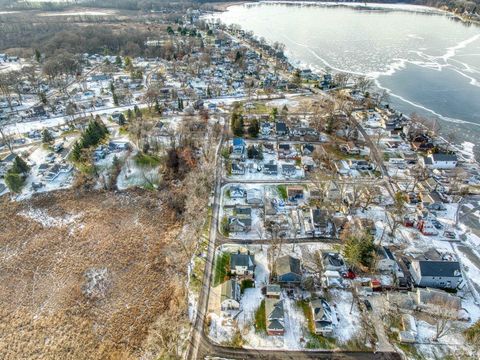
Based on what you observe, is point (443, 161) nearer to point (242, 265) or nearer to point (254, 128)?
point (254, 128)

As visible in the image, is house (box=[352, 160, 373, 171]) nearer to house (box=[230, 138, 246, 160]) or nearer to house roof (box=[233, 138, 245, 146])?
house (box=[230, 138, 246, 160])

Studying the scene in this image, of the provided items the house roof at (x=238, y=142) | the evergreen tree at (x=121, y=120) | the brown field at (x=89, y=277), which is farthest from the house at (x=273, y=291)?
the evergreen tree at (x=121, y=120)

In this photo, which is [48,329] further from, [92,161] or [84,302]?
[92,161]

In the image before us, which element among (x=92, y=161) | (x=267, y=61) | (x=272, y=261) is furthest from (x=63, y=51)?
(x=272, y=261)

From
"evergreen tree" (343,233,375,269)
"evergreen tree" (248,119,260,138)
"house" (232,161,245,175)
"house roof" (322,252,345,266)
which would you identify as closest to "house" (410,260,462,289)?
"evergreen tree" (343,233,375,269)

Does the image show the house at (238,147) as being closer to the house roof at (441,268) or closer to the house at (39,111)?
the house roof at (441,268)
